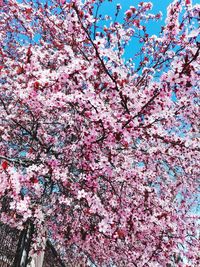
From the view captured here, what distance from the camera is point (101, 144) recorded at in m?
5.04

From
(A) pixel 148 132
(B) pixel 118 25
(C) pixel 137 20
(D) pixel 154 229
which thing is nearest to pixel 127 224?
(D) pixel 154 229

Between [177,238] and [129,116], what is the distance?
3293 millimetres

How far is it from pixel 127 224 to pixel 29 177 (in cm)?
205

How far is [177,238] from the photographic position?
240 inches

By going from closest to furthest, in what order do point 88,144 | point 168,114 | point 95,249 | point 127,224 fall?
point 168,114 < point 88,144 < point 127,224 < point 95,249

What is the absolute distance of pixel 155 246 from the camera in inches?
239

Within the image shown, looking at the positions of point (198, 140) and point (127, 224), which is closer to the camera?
point (127, 224)

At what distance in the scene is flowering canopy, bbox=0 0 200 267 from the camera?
4277 mm

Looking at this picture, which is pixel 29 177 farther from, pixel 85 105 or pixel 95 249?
pixel 95 249

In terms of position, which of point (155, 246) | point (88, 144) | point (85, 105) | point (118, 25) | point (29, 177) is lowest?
point (155, 246)

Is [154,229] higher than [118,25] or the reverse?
the reverse

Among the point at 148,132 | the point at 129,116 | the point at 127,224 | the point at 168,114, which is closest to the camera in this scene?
the point at 129,116

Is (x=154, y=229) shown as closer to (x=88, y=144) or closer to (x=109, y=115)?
(x=88, y=144)

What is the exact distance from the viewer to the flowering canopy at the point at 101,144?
14.0 ft
